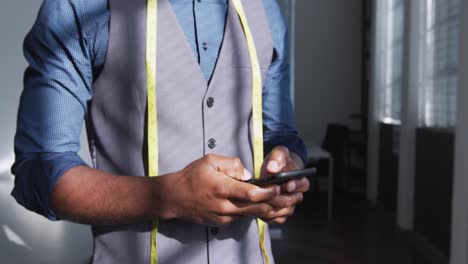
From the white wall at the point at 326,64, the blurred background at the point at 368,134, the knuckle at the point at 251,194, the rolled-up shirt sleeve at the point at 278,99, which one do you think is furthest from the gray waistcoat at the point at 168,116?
the white wall at the point at 326,64

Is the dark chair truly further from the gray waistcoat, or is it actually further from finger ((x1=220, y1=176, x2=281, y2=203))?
Result: finger ((x1=220, y1=176, x2=281, y2=203))

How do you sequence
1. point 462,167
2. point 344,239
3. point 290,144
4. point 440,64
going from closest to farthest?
point 290,144
point 462,167
point 440,64
point 344,239

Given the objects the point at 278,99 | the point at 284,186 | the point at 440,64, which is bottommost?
the point at 284,186

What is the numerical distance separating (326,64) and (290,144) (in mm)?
6450

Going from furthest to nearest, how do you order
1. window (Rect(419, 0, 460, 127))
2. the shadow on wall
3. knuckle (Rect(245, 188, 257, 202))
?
1. window (Rect(419, 0, 460, 127))
2. the shadow on wall
3. knuckle (Rect(245, 188, 257, 202))

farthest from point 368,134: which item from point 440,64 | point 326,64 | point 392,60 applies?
point 440,64

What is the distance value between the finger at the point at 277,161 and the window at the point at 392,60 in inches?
200

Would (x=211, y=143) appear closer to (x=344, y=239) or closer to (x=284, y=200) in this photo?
(x=284, y=200)

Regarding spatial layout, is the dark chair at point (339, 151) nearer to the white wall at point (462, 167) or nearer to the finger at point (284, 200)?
the white wall at point (462, 167)

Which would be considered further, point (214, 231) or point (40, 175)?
point (214, 231)

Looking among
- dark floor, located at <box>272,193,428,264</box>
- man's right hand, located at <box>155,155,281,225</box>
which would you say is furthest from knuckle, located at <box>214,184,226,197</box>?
dark floor, located at <box>272,193,428,264</box>

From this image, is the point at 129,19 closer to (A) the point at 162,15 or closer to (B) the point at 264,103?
(A) the point at 162,15

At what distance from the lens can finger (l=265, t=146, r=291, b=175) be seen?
762mm

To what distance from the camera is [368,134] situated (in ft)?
21.4
